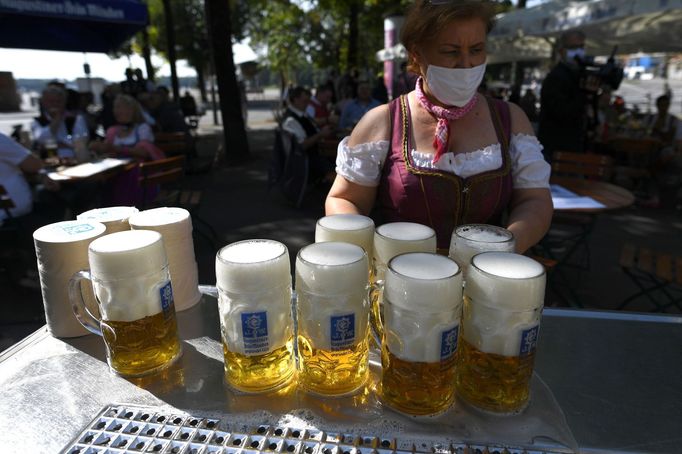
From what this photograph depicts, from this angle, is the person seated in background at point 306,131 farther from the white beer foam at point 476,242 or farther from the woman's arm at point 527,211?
the white beer foam at point 476,242

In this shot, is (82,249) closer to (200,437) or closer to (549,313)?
(200,437)

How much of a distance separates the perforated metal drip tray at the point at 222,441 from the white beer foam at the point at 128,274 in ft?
0.69

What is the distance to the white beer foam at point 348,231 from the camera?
1.01m

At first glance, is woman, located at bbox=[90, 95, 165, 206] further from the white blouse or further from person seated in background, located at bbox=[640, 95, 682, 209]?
person seated in background, located at bbox=[640, 95, 682, 209]

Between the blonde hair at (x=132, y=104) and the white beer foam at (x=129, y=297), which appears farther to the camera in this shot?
the blonde hair at (x=132, y=104)

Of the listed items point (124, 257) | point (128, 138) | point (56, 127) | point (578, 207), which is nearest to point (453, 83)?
point (124, 257)

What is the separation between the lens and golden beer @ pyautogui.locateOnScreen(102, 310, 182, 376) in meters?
0.97

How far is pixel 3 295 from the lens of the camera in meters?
3.62

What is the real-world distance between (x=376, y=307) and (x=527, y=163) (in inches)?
34.4

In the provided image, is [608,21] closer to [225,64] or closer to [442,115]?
[442,115]

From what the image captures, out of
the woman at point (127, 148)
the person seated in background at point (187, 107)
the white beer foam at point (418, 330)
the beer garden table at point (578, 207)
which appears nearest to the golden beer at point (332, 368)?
the white beer foam at point (418, 330)

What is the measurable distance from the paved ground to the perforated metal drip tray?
2.67 meters

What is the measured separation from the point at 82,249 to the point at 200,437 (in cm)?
51

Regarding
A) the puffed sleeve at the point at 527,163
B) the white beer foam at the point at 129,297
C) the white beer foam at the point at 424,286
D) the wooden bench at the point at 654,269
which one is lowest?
the wooden bench at the point at 654,269
